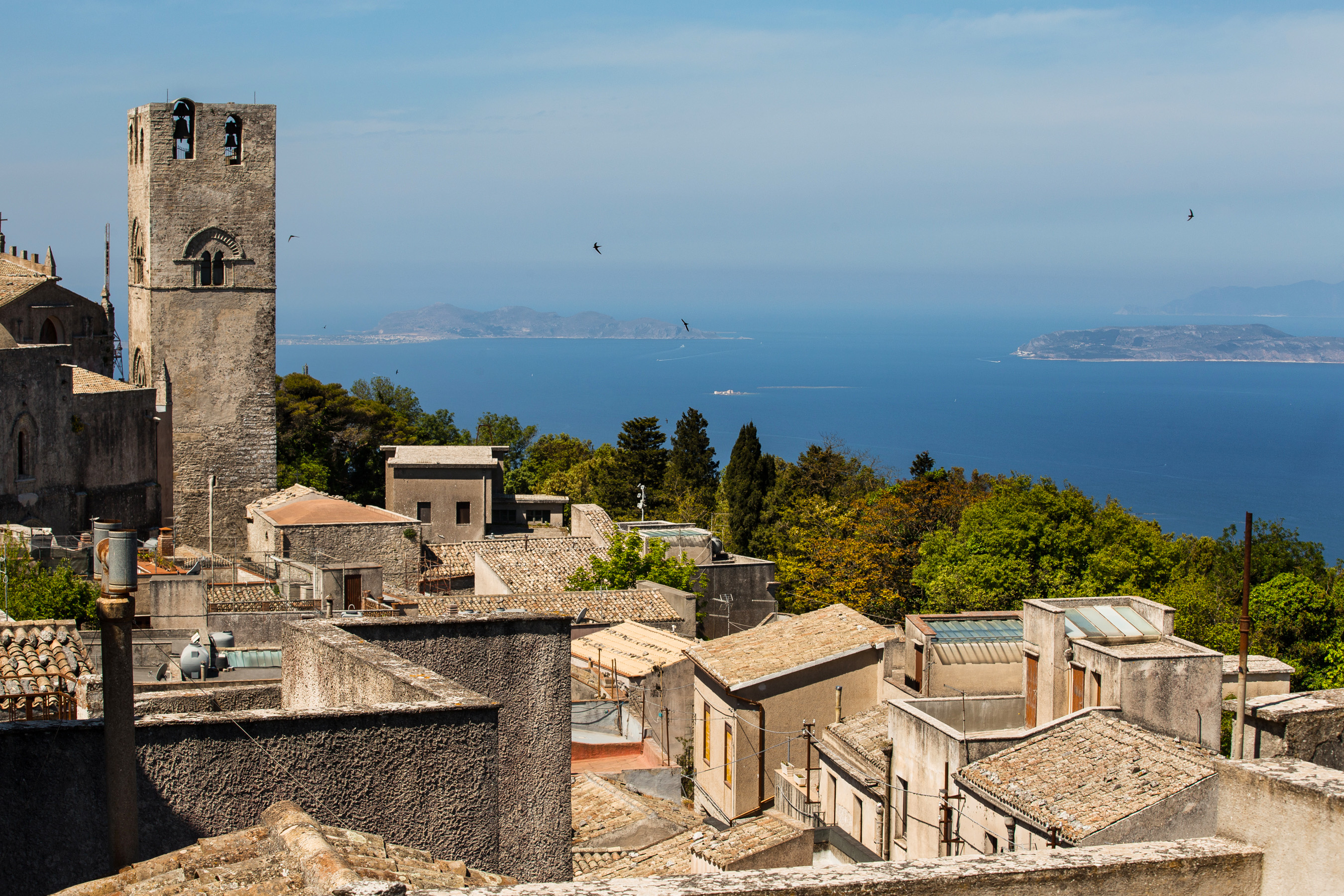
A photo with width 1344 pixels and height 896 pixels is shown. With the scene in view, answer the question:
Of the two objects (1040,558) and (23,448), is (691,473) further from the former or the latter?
(23,448)

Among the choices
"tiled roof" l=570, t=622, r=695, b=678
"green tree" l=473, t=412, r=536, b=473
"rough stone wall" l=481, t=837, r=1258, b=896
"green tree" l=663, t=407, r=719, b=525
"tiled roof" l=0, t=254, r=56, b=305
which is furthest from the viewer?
"green tree" l=473, t=412, r=536, b=473

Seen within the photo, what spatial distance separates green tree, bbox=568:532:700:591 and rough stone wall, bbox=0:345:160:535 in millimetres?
12795

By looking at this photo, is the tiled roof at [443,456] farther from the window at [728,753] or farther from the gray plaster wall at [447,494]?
the window at [728,753]

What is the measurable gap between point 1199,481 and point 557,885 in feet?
498

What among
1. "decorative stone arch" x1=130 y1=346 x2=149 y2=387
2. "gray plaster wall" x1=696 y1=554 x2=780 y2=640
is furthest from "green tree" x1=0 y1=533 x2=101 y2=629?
"decorative stone arch" x1=130 y1=346 x2=149 y2=387

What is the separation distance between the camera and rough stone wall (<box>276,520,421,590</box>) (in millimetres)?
31500

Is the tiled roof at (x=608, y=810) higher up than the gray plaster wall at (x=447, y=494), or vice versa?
the gray plaster wall at (x=447, y=494)

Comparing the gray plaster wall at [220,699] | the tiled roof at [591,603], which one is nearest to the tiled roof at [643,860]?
the gray plaster wall at [220,699]

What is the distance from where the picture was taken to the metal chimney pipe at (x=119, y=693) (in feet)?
16.3

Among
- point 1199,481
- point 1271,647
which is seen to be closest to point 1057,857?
point 1271,647

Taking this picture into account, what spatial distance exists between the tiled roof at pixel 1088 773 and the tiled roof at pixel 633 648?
315 inches

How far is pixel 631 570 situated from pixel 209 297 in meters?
17.3

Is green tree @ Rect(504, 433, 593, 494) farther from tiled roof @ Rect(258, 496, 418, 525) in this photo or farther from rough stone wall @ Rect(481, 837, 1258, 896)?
rough stone wall @ Rect(481, 837, 1258, 896)

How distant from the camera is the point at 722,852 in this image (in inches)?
460
